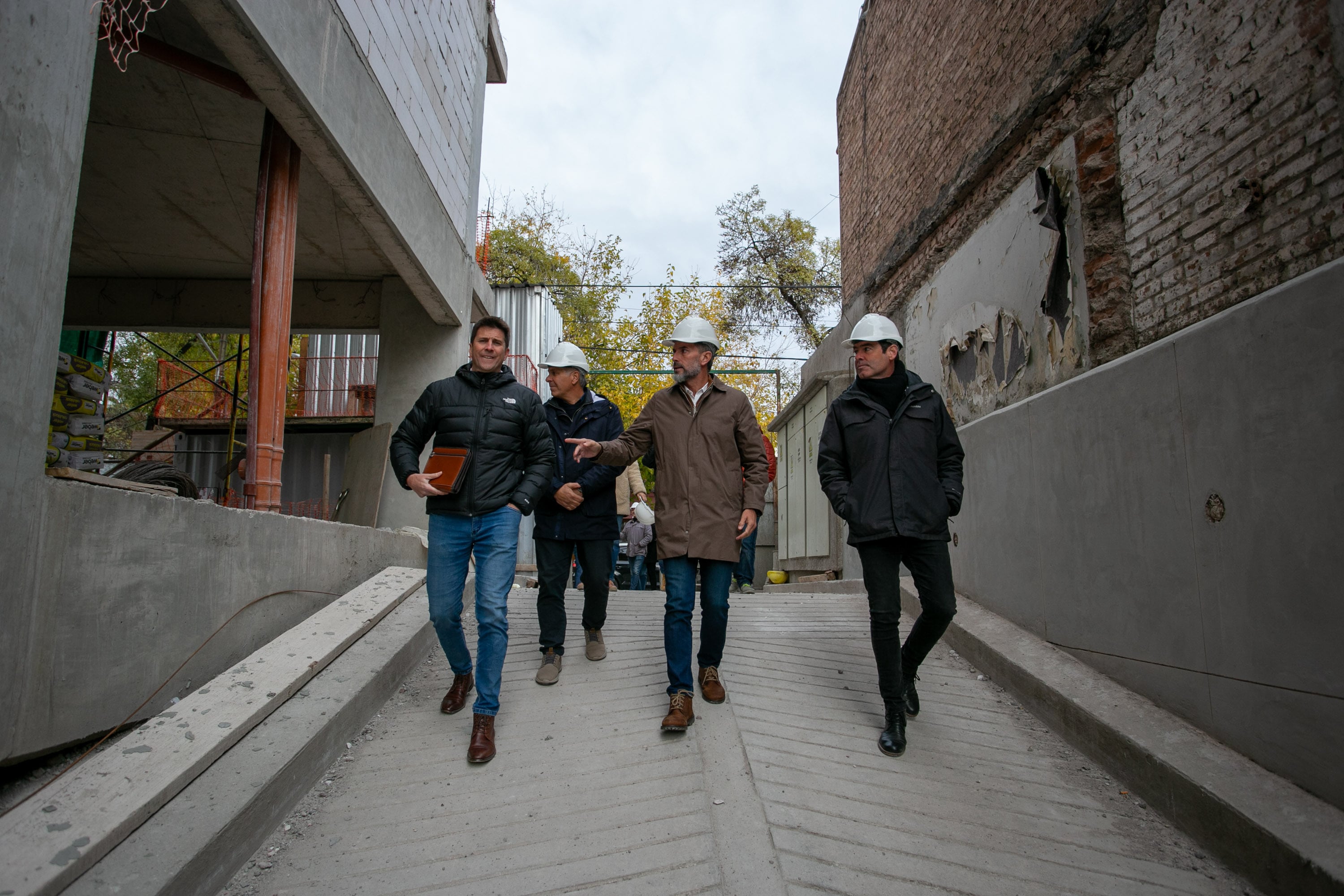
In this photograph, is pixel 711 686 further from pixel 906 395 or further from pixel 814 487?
pixel 814 487

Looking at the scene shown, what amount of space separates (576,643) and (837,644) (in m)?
1.86

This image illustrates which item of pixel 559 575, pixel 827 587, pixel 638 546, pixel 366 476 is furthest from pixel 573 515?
pixel 638 546

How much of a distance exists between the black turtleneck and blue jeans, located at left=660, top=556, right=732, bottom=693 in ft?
3.77

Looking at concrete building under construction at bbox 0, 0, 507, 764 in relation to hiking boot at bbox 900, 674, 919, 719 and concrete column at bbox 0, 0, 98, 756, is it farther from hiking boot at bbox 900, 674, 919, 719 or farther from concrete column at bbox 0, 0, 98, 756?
hiking boot at bbox 900, 674, 919, 719

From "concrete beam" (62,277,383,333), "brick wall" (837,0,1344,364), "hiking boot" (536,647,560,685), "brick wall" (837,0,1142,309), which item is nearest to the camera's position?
"brick wall" (837,0,1344,364)

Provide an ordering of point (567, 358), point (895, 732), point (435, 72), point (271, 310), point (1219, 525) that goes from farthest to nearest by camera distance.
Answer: point (435, 72)
point (271, 310)
point (567, 358)
point (895, 732)
point (1219, 525)

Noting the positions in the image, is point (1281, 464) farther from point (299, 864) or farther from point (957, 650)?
point (299, 864)

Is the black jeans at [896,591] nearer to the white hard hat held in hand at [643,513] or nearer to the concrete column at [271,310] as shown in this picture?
the white hard hat held in hand at [643,513]

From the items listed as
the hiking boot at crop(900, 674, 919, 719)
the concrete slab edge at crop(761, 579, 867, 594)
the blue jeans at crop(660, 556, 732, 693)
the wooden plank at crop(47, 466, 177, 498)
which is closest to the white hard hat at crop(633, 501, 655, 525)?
the concrete slab edge at crop(761, 579, 867, 594)

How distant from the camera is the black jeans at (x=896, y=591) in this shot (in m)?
3.98

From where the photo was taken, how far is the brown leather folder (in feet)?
13.3

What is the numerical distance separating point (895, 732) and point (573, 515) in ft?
7.21

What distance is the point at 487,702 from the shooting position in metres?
3.87

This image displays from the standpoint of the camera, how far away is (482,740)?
12.4ft
